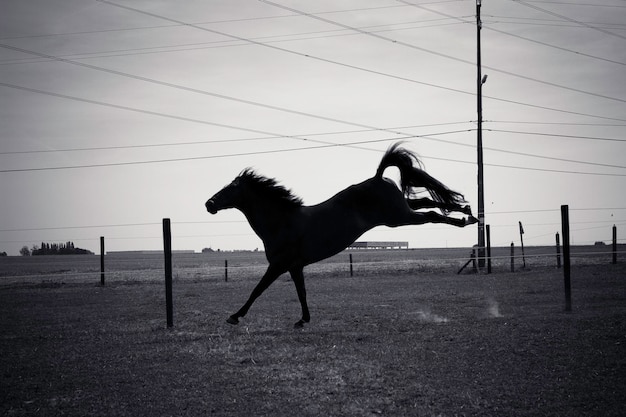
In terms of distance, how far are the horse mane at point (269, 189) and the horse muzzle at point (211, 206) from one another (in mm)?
723

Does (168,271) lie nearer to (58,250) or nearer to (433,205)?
(433,205)

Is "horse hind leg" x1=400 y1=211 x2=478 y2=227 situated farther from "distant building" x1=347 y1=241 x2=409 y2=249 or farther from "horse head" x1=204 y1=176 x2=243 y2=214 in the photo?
"distant building" x1=347 y1=241 x2=409 y2=249

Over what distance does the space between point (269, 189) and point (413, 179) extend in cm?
249

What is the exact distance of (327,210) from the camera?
31.0 ft

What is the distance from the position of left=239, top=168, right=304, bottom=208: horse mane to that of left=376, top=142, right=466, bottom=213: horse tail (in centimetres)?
176

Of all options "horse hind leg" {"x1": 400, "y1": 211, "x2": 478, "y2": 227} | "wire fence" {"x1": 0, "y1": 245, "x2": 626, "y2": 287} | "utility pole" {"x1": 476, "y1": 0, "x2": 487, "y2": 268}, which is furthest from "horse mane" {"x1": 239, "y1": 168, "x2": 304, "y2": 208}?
"utility pole" {"x1": 476, "y1": 0, "x2": 487, "y2": 268}

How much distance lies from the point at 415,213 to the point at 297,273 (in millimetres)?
2369

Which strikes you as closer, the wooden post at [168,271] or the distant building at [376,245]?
the wooden post at [168,271]

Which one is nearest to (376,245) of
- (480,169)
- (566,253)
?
(480,169)

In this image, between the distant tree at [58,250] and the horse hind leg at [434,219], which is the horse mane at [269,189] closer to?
the horse hind leg at [434,219]

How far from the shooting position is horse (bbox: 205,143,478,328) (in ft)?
30.0

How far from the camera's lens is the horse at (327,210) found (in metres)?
9.14

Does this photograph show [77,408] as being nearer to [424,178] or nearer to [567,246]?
[424,178]

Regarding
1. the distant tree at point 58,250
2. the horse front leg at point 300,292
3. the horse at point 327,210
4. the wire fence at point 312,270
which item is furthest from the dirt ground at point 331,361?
the distant tree at point 58,250
